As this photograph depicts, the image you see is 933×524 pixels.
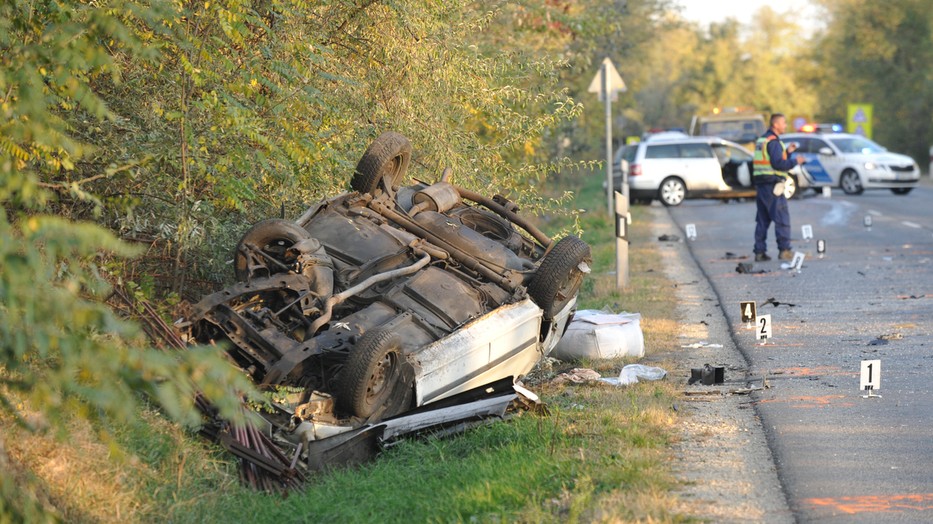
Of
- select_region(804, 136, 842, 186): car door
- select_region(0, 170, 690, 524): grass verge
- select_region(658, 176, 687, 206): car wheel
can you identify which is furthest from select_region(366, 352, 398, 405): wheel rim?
select_region(804, 136, 842, 186): car door

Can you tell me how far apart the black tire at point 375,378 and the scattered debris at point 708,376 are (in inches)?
102

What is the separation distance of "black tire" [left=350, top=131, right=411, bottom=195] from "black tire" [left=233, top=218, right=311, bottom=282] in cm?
125

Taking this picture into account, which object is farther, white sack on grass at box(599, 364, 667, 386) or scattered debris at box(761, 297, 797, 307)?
scattered debris at box(761, 297, 797, 307)

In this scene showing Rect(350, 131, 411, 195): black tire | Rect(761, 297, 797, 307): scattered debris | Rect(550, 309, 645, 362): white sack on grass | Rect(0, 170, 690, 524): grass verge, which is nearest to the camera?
Rect(0, 170, 690, 524): grass verge

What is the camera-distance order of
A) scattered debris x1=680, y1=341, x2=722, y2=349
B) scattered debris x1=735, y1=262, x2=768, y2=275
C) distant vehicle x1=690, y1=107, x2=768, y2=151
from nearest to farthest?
1. scattered debris x1=680, y1=341, x2=722, y2=349
2. scattered debris x1=735, y1=262, x2=768, y2=275
3. distant vehicle x1=690, y1=107, x2=768, y2=151

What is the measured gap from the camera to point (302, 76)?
379 inches

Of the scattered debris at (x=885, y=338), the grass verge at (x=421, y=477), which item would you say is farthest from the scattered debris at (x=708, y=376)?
the scattered debris at (x=885, y=338)

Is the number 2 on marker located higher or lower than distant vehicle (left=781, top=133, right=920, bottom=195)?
higher

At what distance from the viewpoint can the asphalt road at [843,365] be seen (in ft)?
20.8

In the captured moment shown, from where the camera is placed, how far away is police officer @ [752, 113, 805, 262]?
57.1ft

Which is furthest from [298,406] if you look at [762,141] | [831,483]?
[762,141]

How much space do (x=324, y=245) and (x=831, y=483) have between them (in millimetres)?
3741

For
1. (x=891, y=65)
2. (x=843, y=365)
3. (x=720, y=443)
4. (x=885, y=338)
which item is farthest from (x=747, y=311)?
(x=891, y=65)

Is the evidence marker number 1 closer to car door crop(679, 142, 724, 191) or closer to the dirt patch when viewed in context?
the dirt patch
